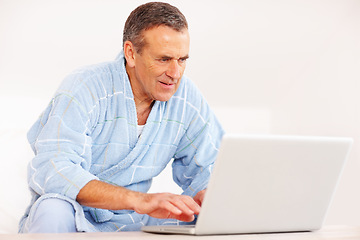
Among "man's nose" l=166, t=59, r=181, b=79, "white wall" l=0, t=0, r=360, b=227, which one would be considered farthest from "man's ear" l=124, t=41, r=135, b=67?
"white wall" l=0, t=0, r=360, b=227

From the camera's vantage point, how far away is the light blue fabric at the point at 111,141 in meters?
1.58

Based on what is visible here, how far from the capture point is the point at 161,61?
1832mm

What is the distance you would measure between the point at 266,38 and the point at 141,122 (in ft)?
4.87

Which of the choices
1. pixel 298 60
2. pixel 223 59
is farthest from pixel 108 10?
pixel 298 60

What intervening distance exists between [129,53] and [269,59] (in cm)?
148

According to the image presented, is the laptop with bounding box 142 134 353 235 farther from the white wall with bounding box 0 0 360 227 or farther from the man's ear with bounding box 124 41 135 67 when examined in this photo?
the white wall with bounding box 0 0 360 227

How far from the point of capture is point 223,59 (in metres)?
3.13

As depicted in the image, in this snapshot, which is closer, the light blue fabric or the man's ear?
the light blue fabric

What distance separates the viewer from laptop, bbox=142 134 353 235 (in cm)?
112

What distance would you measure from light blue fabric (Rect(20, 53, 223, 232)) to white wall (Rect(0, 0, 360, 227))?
3.31 ft

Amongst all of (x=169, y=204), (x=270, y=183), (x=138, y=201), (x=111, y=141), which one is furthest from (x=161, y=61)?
(x=270, y=183)

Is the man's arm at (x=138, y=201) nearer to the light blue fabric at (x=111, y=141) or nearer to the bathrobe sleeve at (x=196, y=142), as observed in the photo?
the light blue fabric at (x=111, y=141)

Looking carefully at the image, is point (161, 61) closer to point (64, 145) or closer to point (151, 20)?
point (151, 20)

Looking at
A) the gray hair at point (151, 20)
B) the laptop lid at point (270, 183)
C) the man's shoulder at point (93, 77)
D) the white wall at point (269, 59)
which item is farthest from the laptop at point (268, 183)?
the white wall at point (269, 59)
